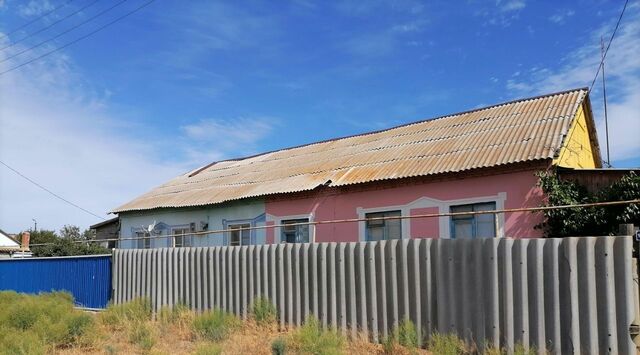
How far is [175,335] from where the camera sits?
401 inches

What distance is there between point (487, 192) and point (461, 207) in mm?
764

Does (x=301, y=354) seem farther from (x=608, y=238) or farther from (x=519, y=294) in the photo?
(x=608, y=238)

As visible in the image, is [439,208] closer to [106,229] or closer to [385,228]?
[385,228]

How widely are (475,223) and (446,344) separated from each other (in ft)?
19.8

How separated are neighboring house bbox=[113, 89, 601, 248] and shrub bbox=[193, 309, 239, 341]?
258cm

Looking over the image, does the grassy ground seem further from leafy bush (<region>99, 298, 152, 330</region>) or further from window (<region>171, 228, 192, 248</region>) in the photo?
window (<region>171, 228, 192, 248</region>)

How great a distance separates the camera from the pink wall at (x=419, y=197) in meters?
12.2

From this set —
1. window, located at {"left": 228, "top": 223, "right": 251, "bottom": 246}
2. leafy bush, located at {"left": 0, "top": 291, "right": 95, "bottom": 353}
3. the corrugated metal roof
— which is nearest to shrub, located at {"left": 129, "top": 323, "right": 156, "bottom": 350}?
leafy bush, located at {"left": 0, "top": 291, "right": 95, "bottom": 353}

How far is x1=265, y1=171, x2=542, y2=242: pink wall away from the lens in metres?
12.2

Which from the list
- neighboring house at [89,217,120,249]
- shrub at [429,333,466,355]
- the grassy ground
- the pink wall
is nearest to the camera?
shrub at [429,333,466,355]

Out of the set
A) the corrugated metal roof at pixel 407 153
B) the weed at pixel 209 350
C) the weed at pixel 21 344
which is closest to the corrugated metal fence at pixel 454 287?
the weed at pixel 209 350

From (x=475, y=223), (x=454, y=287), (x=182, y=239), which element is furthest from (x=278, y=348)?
(x=182, y=239)

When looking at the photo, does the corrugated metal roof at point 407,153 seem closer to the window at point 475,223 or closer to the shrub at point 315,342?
the window at point 475,223

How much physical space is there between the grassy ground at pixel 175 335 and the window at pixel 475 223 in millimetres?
5201
